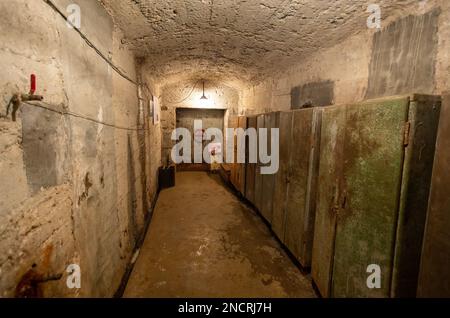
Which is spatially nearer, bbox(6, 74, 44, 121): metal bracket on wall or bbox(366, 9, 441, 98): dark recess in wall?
bbox(6, 74, 44, 121): metal bracket on wall

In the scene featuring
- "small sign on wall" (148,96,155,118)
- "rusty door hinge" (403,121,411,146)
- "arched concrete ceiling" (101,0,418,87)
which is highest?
"arched concrete ceiling" (101,0,418,87)

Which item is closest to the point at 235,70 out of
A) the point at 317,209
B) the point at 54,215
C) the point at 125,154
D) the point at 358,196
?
the point at 125,154

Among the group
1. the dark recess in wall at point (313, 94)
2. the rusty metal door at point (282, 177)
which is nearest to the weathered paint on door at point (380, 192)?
the rusty metal door at point (282, 177)

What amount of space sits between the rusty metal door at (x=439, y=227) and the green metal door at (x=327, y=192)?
644mm

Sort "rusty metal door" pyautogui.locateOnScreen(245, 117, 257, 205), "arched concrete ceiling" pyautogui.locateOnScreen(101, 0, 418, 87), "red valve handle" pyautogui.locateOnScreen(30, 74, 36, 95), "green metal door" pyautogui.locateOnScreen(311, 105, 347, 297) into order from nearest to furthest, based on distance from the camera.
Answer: "red valve handle" pyautogui.locateOnScreen(30, 74, 36, 95)
"green metal door" pyautogui.locateOnScreen(311, 105, 347, 297)
"arched concrete ceiling" pyautogui.locateOnScreen(101, 0, 418, 87)
"rusty metal door" pyautogui.locateOnScreen(245, 117, 257, 205)

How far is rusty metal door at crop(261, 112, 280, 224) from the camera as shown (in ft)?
11.4

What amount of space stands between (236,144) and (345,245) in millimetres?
3833

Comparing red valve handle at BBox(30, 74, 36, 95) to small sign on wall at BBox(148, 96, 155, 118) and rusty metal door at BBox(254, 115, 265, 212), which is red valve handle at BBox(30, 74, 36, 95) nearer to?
rusty metal door at BBox(254, 115, 265, 212)

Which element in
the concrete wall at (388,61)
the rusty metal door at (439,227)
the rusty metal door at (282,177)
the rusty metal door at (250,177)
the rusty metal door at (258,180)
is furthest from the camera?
the rusty metal door at (250,177)

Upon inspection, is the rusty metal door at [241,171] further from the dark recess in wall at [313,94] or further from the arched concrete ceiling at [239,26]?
the arched concrete ceiling at [239,26]

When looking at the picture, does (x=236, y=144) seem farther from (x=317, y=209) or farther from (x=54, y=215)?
(x=54, y=215)

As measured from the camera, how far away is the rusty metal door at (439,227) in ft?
4.07

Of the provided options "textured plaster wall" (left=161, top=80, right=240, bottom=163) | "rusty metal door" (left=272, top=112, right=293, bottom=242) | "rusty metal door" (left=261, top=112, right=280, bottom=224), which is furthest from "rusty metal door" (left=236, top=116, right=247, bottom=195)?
"textured plaster wall" (left=161, top=80, right=240, bottom=163)

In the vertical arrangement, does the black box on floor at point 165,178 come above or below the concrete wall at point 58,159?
below
